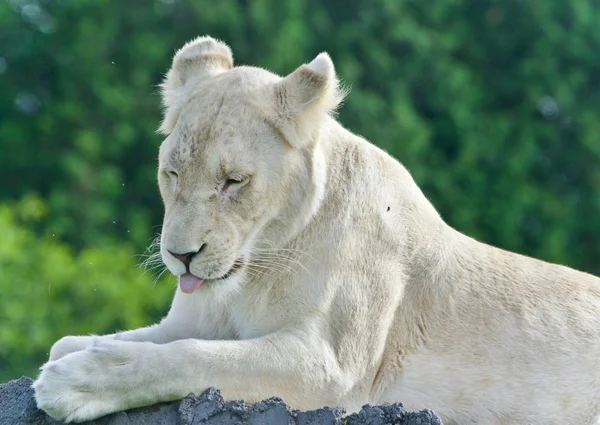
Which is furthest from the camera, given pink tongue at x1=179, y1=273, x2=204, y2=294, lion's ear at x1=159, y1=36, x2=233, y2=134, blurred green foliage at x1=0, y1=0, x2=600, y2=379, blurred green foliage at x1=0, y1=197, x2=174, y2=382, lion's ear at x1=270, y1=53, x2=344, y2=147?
blurred green foliage at x1=0, y1=0, x2=600, y2=379

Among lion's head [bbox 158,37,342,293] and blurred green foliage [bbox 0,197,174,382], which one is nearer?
lion's head [bbox 158,37,342,293]

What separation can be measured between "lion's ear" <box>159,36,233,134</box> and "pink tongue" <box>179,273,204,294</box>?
2.47 feet

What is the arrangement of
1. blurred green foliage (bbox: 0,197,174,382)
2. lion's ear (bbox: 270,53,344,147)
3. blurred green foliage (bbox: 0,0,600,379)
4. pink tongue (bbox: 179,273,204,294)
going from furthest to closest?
blurred green foliage (bbox: 0,0,600,379)
blurred green foliage (bbox: 0,197,174,382)
lion's ear (bbox: 270,53,344,147)
pink tongue (bbox: 179,273,204,294)

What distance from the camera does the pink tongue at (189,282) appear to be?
4660mm

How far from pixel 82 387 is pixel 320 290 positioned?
1079mm

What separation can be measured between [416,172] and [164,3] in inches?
190

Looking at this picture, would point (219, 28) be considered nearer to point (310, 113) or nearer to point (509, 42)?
point (509, 42)

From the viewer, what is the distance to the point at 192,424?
4250 mm

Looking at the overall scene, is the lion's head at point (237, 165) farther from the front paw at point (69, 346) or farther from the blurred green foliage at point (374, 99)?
the blurred green foliage at point (374, 99)

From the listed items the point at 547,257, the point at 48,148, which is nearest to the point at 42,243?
Answer: the point at 48,148

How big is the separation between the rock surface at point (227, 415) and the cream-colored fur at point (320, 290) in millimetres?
70

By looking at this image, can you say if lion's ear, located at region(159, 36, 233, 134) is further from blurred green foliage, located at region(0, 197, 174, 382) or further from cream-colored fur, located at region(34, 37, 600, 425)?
blurred green foliage, located at region(0, 197, 174, 382)

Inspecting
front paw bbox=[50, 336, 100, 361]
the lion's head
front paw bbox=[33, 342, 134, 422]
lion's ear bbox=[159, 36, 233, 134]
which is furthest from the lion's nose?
lion's ear bbox=[159, 36, 233, 134]

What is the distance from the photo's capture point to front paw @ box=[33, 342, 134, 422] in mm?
4238
